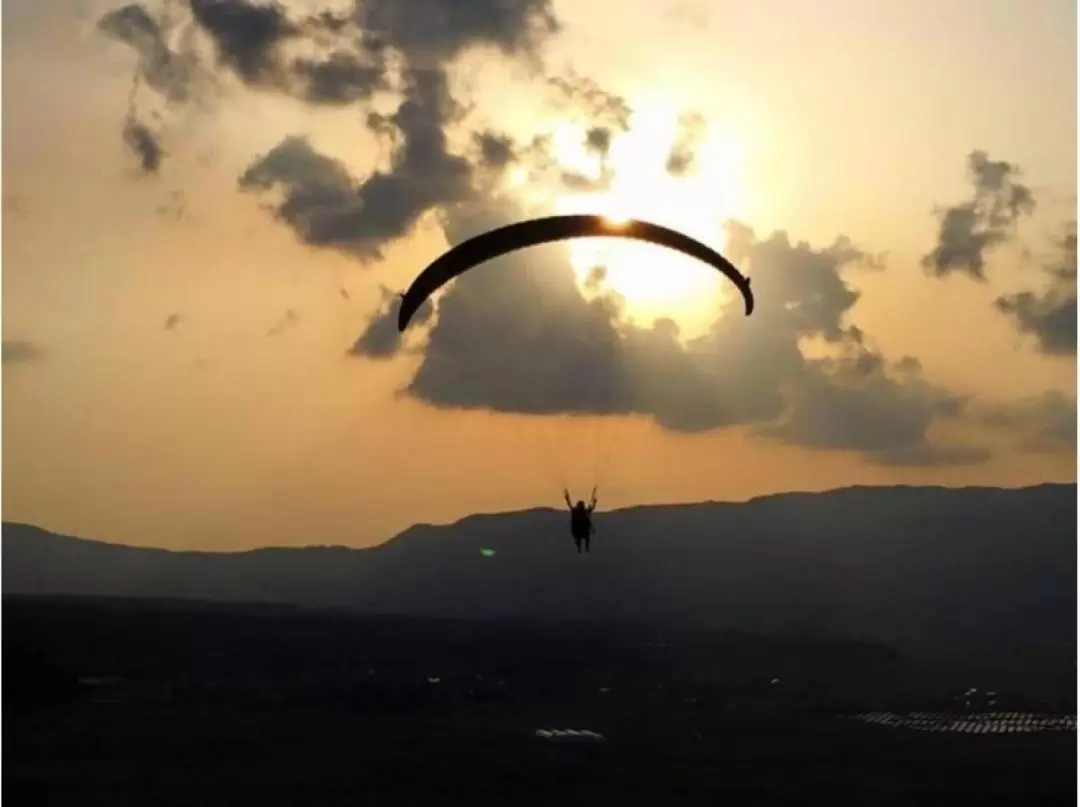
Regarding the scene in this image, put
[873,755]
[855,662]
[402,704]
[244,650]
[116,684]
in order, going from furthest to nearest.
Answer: [855,662]
[244,650]
[116,684]
[402,704]
[873,755]

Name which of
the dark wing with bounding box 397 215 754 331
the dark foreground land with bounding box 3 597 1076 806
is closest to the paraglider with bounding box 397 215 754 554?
the dark wing with bounding box 397 215 754 331

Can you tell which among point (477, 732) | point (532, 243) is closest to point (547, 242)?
point (532, 243)

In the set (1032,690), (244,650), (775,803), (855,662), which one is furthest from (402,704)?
(855,662)

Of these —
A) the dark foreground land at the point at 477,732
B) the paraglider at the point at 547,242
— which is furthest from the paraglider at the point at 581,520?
the dark foreground land at the point at 477,732

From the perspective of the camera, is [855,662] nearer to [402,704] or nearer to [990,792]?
[402,704]

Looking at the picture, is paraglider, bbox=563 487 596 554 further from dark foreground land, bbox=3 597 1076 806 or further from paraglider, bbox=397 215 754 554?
dark foreground land, bbox=3 597 1076 806
